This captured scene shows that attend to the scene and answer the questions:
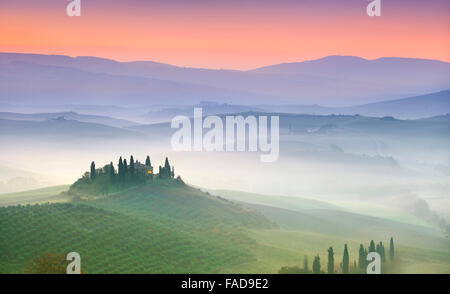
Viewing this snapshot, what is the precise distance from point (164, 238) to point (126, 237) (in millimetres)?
4714

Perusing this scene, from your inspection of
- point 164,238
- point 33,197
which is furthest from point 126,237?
point 33,197

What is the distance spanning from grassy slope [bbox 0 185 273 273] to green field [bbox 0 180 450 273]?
84mm

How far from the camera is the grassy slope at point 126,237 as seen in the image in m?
52.8

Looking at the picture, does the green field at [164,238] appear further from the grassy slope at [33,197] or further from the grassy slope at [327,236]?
the grassy slope at [33,197]

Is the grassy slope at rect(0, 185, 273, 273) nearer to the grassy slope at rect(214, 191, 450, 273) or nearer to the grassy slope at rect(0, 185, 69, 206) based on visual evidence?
the grassy slope at rect(214, 191, 450, 273)

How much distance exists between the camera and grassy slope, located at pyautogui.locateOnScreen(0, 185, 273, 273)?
5278 centimetres

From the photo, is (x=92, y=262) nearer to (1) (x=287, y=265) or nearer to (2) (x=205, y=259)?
(2) (x=205, y=259)

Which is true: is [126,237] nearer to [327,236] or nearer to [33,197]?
[327,236]

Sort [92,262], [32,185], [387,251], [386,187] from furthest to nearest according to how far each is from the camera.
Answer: [386,187], [32,185], [387,251], [92,262]

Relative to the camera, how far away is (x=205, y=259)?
58.1 metres
